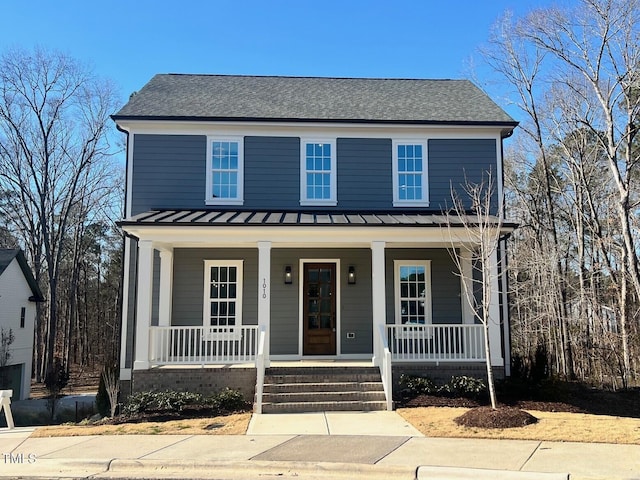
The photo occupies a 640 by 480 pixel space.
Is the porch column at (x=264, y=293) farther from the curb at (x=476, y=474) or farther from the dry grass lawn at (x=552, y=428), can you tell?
the curb at (x=476, y=474)

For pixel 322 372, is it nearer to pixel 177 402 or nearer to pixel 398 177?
pixel 177 402

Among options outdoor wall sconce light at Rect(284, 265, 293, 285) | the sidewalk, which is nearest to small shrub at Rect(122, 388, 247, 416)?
the sidewalk

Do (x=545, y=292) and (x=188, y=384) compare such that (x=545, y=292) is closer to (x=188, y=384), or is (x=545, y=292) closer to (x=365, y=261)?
(x=365, y=261)

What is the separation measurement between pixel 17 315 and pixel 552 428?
71.3 feet

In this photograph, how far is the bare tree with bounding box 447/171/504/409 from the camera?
918 cm

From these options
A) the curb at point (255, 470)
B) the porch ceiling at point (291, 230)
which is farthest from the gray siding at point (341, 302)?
the curb at point (255, 470)

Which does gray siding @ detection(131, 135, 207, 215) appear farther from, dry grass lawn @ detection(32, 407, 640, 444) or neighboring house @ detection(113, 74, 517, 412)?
dry grass lawn @ detection(32, 407, 640, 444)

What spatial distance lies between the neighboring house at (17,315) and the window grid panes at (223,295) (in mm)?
12216

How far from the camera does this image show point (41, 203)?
24500 mm

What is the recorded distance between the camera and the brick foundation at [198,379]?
33.6 ft

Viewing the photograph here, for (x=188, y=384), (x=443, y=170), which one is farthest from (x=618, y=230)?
(x=188, y=384)

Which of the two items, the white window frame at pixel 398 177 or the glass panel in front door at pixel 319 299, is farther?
the white window frame at pixel 398 177

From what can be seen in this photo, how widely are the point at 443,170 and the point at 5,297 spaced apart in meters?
18.3

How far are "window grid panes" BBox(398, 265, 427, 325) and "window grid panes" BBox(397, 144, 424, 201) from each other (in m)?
1.89
